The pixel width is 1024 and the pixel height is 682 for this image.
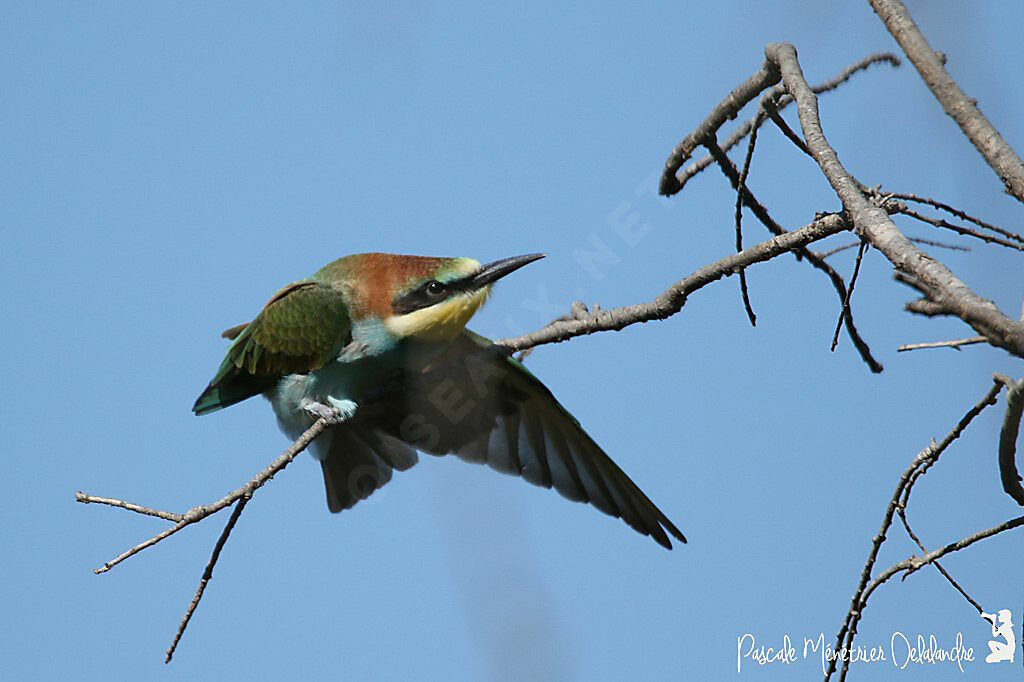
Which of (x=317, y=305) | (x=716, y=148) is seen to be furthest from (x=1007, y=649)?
(x=317, y=305)

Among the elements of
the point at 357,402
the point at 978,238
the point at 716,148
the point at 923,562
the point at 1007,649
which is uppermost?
the point at 357,402

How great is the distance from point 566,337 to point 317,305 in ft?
4.51

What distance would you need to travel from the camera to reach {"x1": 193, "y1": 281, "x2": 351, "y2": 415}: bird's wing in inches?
142

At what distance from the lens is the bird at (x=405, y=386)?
138 inches

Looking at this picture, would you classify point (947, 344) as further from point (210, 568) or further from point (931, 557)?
point (210, 568)

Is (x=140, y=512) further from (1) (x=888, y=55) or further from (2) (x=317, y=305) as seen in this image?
(1) (x=888, y=55)

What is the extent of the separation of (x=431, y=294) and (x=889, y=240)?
7.51 ft

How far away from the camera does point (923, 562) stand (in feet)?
5.75

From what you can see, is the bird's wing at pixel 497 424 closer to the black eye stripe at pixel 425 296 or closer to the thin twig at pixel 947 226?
the black eye stripe at pixel 425 296

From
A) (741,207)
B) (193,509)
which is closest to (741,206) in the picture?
(741,207)

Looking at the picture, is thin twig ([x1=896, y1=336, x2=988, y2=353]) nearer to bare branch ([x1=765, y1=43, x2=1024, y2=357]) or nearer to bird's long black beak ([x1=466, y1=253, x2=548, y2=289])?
bare branch ([x1=765, y1=43, x2=1024, y2=357])

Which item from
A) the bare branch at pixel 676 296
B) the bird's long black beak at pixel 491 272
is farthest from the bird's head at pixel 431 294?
the bare branch at pixel 676 296

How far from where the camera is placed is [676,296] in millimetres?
2219

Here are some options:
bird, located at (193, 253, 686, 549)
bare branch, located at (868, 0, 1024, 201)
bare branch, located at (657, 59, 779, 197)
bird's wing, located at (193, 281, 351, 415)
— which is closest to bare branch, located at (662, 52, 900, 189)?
bare branch, located at (657, 59, 779, 197)
